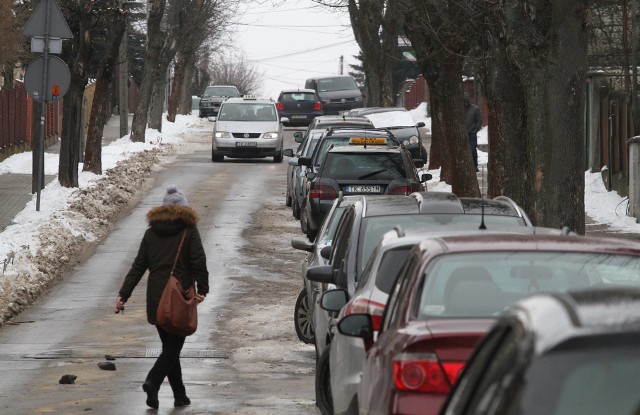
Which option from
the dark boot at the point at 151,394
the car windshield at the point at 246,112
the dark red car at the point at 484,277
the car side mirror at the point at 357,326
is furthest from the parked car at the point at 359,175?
the car windshield at the point at 246,112

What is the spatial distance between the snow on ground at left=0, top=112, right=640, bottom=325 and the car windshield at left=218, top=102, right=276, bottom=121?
2.04 meters

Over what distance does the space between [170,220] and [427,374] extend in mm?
4949

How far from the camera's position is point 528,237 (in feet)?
20.4

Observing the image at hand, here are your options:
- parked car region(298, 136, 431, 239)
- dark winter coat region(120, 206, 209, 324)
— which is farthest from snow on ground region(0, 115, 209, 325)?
dark winter coat region(120, 206, 209, 324)

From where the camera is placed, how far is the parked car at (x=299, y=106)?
183ft

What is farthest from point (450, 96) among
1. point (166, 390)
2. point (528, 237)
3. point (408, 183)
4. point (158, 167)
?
point (528, 237)

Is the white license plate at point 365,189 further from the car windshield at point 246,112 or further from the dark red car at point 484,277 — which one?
the car windshield at point 246,112

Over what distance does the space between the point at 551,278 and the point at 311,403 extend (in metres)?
4.19

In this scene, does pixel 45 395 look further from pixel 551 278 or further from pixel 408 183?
pixel 408 183

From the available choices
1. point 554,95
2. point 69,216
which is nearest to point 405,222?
point 554,95

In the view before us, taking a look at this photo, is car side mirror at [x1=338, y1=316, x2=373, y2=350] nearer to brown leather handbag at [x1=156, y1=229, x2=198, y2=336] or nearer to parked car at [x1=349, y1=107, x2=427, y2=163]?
brown leather handbag at [x1=156, y1=229, x2=198, y2=336]

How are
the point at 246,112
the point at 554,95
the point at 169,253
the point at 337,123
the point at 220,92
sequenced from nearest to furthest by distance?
the point at 169,253
the point at 554,95
the point at 337,123
the point at 246,112
the point at 220,92

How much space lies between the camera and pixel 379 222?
9602mm

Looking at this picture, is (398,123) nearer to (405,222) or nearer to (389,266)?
(405,222)
